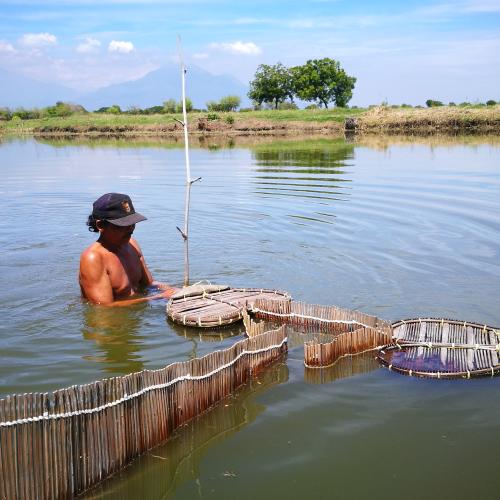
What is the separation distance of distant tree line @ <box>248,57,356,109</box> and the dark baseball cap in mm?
68323

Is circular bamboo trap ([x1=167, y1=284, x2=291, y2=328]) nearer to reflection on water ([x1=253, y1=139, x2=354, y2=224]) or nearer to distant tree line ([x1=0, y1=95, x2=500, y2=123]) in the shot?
reflection on water ([x1=253, y1=139, x2=354, y2=224])

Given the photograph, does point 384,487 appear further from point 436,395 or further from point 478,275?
point 478,275

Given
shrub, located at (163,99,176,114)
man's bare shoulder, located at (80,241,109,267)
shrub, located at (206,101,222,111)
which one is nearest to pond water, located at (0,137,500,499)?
man's bare shoulder, located at (80,241,109,267)

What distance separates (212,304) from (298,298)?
1.40m

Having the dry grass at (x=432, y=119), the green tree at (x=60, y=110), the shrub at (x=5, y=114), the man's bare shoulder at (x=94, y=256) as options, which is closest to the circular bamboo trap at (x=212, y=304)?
the man's bare shoulder at (x=94, y=256)

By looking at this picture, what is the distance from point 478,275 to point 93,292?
17.2 feet

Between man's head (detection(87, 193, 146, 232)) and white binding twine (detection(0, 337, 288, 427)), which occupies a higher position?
man's head (detection(87, 193, 146, 232))

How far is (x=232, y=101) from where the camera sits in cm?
7100

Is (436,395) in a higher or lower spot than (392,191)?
lower

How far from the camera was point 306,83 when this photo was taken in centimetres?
7238

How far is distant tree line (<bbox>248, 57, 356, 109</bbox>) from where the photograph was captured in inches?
2867

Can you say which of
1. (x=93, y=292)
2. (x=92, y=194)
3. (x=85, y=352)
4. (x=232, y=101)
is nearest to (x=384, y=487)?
(x=85, y=352)

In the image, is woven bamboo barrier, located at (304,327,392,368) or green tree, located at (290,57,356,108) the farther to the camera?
green tree, located at (290,57,356,108)

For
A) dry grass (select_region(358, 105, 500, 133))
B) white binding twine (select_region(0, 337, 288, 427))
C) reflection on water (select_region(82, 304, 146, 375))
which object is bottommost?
reflection on water (select_region(82, 304, 146, 375))
